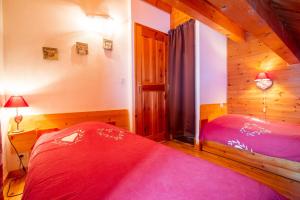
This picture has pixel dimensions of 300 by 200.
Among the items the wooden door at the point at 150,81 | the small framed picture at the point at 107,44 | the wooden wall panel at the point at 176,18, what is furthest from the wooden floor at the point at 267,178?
the wooden wall panel at the point at 176,18

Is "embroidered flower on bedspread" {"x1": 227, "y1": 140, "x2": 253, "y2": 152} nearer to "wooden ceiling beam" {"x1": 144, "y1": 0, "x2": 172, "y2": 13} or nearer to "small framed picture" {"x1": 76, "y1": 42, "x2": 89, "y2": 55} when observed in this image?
"small framed picture" {"x1": 76, "y1": 42, "x2": 89, "y2": 55}

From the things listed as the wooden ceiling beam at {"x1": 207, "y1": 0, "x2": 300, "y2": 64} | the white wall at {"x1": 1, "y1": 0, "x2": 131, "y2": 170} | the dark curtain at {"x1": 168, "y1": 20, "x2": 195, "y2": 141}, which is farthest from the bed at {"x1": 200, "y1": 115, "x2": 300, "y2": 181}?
the white wall at {"x1": 1, "y1": 0, "x2": 131, "y2": 170}

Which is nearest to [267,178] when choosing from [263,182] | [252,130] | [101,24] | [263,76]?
[263,182]

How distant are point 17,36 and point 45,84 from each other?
0.64 meters

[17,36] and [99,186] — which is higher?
[17,36]

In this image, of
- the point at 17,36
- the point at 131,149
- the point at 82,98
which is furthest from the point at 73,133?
the point at 17,36

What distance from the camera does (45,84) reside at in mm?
2176

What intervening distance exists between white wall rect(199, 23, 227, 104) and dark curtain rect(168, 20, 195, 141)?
20 cm

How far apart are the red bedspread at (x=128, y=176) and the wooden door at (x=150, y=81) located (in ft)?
5.94

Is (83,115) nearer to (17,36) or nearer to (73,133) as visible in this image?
(73,133)

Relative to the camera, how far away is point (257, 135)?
216 cm

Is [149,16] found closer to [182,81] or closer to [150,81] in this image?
[150,81]

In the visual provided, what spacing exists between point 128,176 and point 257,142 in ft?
6.39

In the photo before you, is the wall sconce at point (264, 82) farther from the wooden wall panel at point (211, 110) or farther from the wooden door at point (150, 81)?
the wooden door at point (150, 81)
